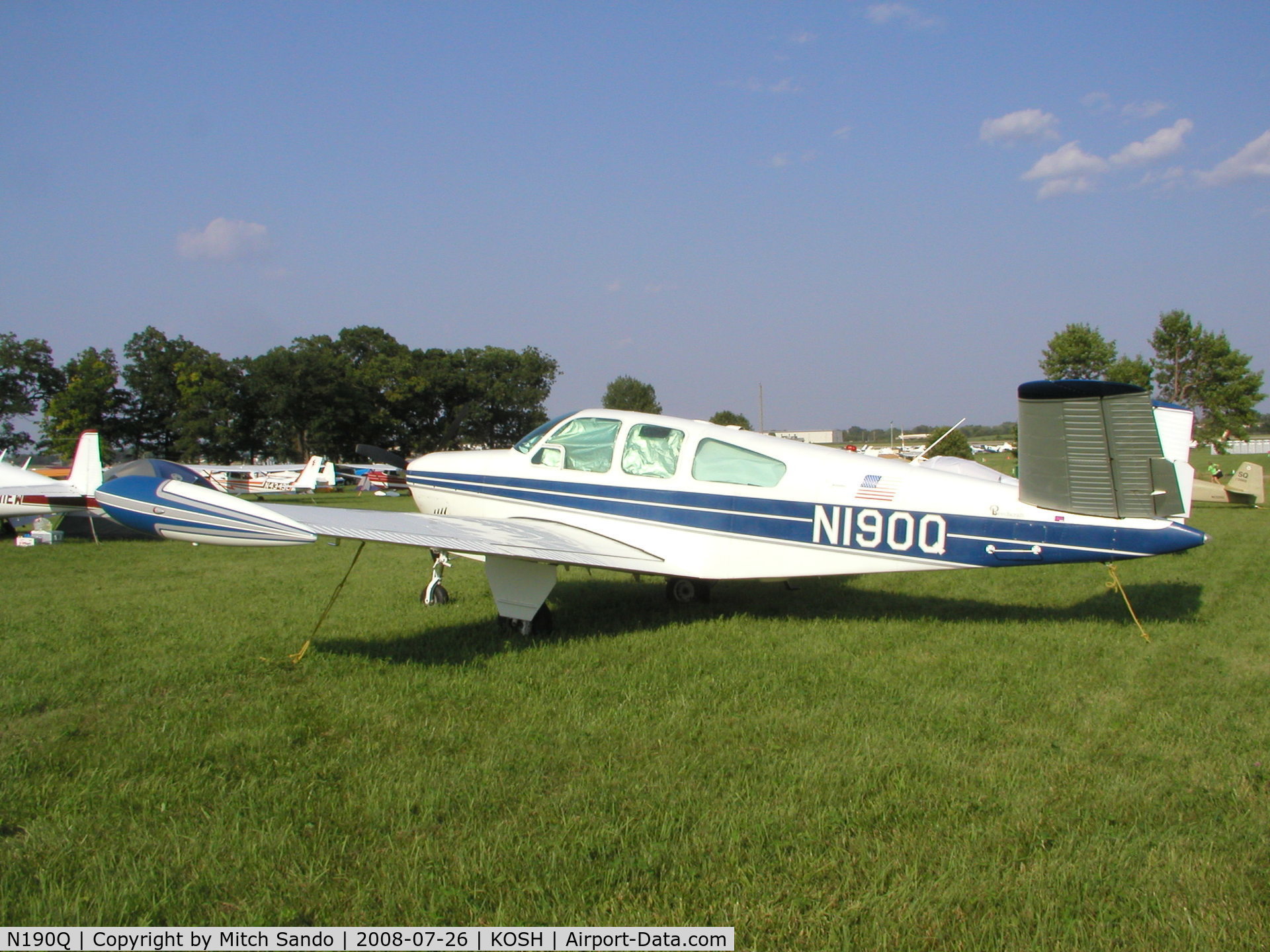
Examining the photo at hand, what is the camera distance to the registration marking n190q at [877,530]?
20.5ft

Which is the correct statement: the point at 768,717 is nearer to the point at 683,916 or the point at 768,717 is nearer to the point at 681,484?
the point at 683,916

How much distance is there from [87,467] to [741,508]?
16227mm

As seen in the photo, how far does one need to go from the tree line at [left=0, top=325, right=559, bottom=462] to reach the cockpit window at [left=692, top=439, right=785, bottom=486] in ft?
144

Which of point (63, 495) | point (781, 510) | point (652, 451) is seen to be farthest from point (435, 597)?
point (63, 495)

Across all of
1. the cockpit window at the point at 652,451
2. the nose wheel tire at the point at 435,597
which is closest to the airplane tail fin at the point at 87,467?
the nose wheel tire at the point at 435,597

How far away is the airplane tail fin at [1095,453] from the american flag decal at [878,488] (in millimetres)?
913

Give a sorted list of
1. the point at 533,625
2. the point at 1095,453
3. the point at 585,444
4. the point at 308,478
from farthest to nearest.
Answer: the point at 308,478
the point at 585,444
the point at 533,625
the point at 1095,453

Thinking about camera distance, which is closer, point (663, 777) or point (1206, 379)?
point (663, 777)

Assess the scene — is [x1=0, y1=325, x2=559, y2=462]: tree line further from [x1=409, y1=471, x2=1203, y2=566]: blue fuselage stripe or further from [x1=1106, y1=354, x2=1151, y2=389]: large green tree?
[x1=409, y1=471, x2=1203, y2=566]: blue fuselage stripe

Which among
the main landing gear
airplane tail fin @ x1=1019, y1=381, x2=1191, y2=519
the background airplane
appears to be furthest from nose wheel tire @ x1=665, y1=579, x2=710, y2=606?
the background airplane

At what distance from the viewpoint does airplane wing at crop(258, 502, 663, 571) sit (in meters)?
5.75

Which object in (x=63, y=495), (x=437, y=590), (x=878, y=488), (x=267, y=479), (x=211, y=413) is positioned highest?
(x=211, y=413)

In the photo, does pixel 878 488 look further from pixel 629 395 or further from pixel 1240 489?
pixel 629 395

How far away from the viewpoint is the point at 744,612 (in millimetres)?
7809
